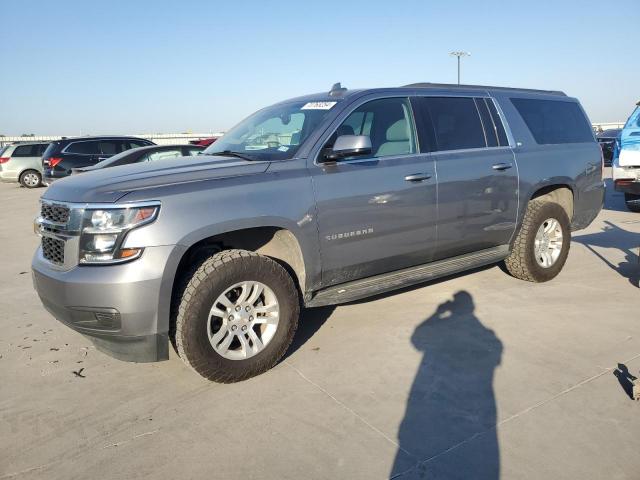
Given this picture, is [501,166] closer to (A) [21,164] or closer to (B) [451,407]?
(B) [451,407]

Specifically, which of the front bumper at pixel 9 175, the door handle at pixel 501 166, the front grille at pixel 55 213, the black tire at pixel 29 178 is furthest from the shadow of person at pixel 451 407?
the front bumper at pixel 9 175

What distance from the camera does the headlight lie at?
113 inches

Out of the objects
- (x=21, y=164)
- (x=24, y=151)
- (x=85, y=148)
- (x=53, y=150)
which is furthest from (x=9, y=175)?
(x=85, y=148)

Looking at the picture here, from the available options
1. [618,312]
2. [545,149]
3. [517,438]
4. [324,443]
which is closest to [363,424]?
[324,443]

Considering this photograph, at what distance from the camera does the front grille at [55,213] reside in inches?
121

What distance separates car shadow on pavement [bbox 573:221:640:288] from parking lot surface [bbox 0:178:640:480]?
999mm

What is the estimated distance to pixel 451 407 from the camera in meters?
2.87

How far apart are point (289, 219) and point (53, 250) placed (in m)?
1.52

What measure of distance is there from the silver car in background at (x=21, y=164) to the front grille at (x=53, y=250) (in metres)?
18.9

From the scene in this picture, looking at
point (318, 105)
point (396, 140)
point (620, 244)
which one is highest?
point (318, 105)

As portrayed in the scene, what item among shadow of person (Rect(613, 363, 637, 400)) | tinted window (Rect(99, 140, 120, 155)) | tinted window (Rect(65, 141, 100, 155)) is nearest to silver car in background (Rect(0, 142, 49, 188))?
tinted window (Rect(65, 141, 100, 155))

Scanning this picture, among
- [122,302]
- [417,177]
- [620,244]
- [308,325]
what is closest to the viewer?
[122,302]

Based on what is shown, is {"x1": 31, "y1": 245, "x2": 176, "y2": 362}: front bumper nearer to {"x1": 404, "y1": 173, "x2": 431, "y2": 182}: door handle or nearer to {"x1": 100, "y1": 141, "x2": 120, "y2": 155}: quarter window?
{"x1": 404, "y1": 173, "x2": 431, "y2": 182}: door handle

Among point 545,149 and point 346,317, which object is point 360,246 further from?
point 545,149
